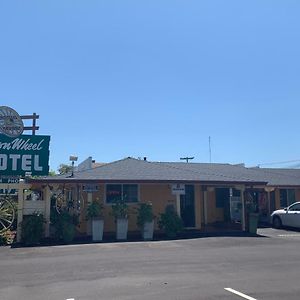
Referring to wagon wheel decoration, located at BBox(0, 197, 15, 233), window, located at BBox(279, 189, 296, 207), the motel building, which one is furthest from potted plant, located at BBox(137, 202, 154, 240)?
window, located at BBox(279, 189, 296, 207)

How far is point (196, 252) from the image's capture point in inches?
550

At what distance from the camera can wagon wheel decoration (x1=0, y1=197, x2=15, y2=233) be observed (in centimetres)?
1905

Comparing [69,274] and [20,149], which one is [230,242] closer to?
[69,274]

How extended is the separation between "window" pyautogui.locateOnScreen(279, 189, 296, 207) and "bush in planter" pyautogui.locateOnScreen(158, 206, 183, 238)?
1143 cm

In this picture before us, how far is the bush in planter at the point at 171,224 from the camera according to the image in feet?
63.6

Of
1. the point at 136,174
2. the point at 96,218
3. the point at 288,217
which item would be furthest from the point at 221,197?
the point at 96,218

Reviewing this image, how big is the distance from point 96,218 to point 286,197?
1490 cm

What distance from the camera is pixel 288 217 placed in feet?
78.2

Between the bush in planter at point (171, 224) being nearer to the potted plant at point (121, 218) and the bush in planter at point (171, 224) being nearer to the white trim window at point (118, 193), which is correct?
the potted plant at point (121, 218)

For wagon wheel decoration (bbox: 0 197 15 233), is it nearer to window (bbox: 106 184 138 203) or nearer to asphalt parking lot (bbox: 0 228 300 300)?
Answer: asphalt parking lot (bbox: 0 228 300 300)

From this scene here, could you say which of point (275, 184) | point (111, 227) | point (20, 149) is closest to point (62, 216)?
point (111, 227)

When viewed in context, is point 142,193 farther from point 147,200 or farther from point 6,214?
point 6,214

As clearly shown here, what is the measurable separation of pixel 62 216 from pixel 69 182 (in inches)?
56.6

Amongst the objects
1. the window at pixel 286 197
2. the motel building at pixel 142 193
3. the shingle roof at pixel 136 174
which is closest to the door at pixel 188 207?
the motel building at pixel 142 193
